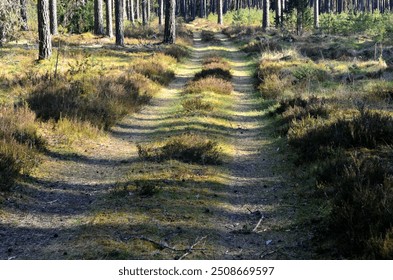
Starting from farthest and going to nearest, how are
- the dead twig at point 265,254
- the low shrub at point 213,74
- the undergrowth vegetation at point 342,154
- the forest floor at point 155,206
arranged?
the low shrub at point 213,74 → the forest floor at point 155,206 → the dead twig at point 265,254 → the undergrowth vegetation at point 342,154

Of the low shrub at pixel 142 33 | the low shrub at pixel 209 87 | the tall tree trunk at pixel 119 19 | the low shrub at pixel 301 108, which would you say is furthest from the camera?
the low shrub at pixel 142 33

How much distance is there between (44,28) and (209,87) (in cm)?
770

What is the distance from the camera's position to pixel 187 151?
8.24 m

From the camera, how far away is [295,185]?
713 cm

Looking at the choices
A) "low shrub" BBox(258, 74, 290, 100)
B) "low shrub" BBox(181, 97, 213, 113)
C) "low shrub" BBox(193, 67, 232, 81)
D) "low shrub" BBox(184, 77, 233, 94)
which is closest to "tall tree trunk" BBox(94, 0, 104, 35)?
"low shrub" BBox(193, 67, 232, 81)

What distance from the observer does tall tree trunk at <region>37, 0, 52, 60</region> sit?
1744cm

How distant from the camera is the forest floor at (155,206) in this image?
197 inches

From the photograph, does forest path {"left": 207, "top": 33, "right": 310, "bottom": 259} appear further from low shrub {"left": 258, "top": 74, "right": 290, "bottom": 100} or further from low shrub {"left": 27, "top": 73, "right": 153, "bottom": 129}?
low shrub {"left": 27, "top": 73, "right": 153, "bottom": 129}

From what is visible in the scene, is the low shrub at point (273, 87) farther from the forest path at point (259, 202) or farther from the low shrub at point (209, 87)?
the forest path at point (259, 202)

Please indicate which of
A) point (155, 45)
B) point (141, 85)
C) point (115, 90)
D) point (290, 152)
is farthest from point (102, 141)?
point (155, 45)

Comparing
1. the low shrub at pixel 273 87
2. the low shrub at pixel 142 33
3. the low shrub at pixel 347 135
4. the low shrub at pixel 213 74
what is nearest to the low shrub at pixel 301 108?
the low shrub at pixel 347 135

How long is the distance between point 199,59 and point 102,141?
16.1 meters

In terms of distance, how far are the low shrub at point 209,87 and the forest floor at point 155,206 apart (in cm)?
460

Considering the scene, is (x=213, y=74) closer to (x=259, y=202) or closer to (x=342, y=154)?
(x=342, y=154)
